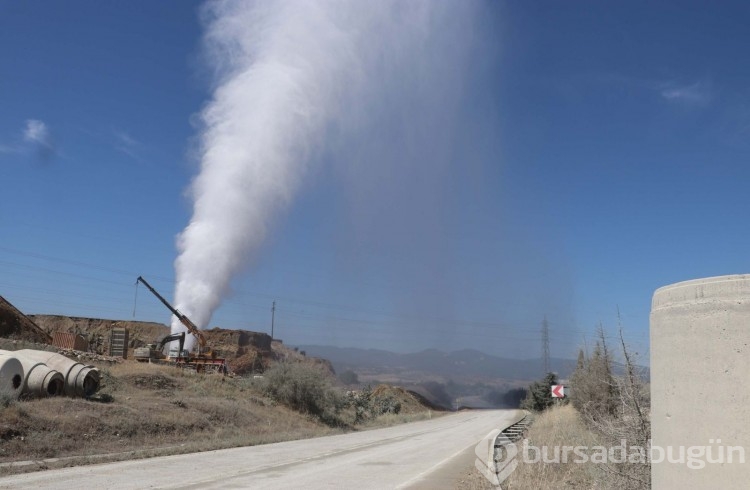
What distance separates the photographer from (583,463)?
442 inches

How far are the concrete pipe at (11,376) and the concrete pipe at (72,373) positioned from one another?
2.32 m

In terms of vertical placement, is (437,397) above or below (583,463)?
below

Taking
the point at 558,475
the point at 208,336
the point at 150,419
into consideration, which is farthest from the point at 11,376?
the point at 208,336

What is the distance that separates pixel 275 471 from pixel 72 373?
43.1 ft

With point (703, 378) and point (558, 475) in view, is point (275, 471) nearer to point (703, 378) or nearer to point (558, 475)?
point (558, 475)

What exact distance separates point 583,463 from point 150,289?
46.3 meters

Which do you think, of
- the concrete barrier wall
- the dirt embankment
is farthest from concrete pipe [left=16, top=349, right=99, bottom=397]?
the dirt embankment

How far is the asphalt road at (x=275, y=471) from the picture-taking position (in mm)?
13344

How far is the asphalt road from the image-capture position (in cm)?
1334

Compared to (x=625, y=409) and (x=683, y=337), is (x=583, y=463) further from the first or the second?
(x=683, y=337)

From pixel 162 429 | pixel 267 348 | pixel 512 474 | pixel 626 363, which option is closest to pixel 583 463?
pixel 512 474

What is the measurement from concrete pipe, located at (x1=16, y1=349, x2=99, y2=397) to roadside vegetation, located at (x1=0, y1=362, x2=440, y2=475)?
0.70 metres

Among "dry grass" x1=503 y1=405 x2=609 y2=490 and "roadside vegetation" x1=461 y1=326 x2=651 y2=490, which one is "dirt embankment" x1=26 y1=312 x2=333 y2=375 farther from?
"dry grass" x1=503 y1=405 x2=609 y2=490

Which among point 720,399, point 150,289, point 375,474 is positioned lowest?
point 375,474
